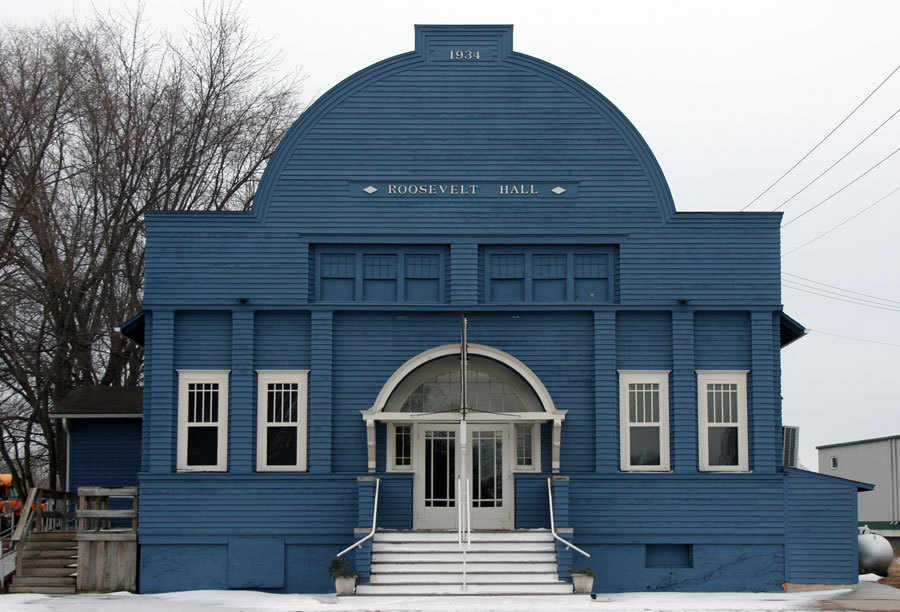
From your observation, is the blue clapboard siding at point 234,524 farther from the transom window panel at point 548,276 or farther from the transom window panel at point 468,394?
the transom window panel at point 548,276

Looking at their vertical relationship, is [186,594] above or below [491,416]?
below

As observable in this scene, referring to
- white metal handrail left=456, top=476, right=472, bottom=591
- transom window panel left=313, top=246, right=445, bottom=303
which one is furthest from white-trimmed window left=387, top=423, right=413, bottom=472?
transom window panel left=313, top=246, right=445, bottom=303

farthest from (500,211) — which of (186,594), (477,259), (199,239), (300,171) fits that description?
(186,594)

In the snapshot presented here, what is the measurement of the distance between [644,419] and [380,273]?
20.6 feet

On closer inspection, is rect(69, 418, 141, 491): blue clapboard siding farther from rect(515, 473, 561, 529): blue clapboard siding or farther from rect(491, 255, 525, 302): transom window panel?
rect(515, 473, 561, 529): blue clapboard siding

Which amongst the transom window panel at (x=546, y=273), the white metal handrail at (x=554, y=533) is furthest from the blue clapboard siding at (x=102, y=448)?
the white metal handrail at (x=554, y=533)

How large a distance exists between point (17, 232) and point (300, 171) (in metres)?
13.4

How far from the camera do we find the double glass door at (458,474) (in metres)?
24.9

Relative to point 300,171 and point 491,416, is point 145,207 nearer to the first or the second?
point 300,171

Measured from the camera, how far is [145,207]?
4019cm

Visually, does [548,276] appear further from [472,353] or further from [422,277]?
[422,277]

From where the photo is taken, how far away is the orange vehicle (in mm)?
29077

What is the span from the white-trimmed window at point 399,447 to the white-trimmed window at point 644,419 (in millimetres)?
4362

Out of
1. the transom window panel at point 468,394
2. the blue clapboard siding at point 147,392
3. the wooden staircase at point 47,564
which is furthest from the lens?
the transom window panel at point 468,394
